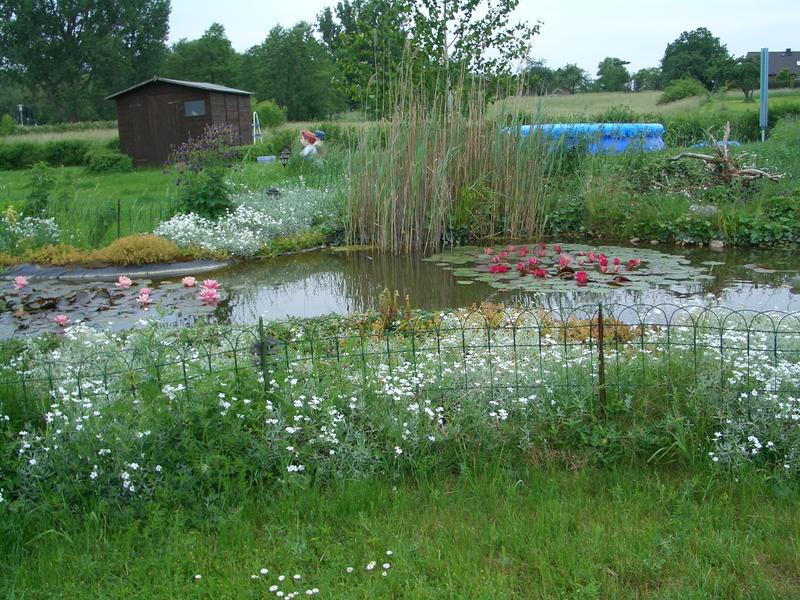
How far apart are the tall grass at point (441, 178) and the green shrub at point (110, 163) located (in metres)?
13.9

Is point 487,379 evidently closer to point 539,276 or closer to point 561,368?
point 561,368

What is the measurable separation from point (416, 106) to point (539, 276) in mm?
3005

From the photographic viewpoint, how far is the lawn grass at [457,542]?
98.3 inches

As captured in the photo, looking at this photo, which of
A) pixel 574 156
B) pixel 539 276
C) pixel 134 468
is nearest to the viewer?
pixel 134 468

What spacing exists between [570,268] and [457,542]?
4925 mm

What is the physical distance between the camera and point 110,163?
867 inches

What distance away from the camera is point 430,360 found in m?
3.94

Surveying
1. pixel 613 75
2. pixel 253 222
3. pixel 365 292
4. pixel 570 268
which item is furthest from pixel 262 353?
pixel 613 75

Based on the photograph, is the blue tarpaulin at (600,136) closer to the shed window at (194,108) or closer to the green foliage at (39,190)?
the green foliage at (39,190)

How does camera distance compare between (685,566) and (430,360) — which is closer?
(685,566)

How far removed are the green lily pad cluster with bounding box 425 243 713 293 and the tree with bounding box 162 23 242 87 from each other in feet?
152

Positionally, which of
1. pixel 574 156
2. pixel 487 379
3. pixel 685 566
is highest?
pixel 574 156

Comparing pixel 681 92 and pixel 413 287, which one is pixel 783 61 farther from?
pixel 413 287

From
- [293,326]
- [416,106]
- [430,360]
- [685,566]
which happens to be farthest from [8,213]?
[685,566]
